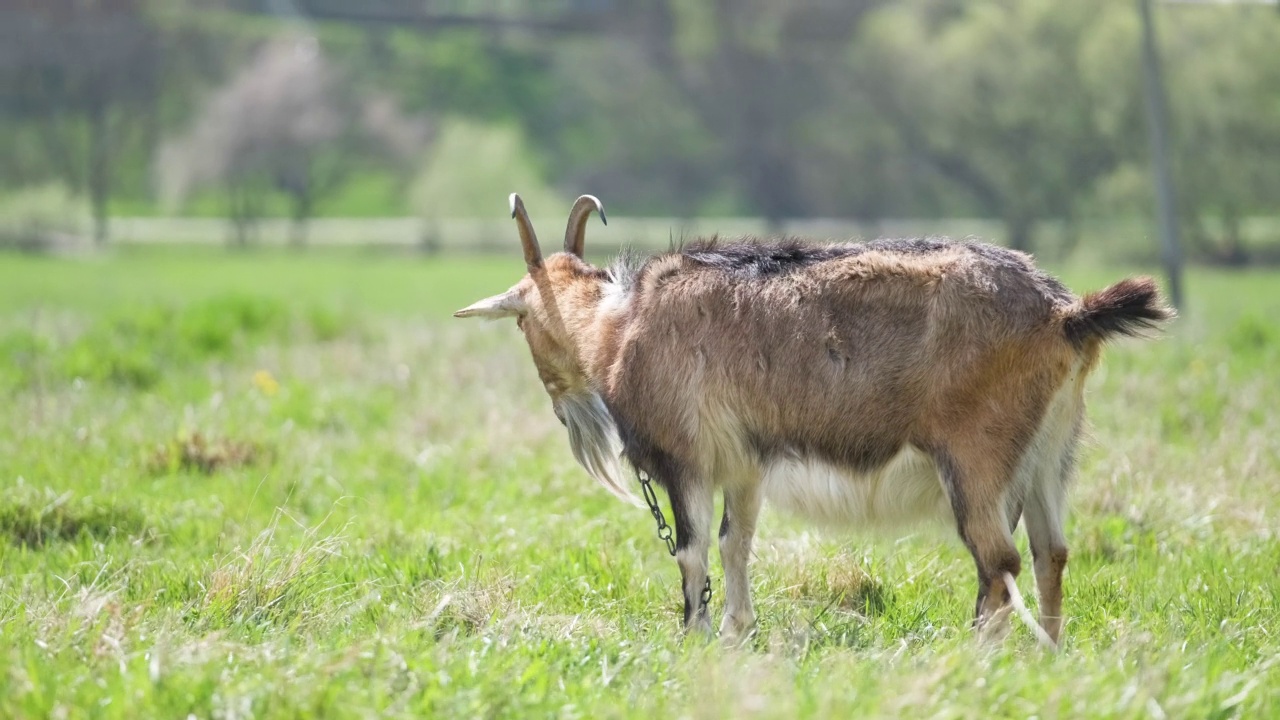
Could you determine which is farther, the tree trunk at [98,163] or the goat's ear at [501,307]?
the tree trunk at [98,163]

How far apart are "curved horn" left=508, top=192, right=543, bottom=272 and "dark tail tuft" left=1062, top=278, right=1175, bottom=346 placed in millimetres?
2353

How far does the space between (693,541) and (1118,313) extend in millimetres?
1877

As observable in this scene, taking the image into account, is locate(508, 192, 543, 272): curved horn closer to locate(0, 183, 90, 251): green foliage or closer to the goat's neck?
the goat's neck

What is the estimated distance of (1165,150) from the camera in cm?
1852

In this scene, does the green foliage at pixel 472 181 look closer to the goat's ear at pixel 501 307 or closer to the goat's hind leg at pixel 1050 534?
the goat's ear at pixel 501 307

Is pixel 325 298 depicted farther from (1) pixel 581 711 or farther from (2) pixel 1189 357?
(1) pixel 581 711

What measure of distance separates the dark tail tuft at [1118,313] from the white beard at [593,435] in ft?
6.84

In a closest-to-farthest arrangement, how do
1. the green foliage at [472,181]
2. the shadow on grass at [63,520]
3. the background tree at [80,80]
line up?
the shadow on grass at [63,520] < the green foliage at [472,181] < the background tree at [80,80]

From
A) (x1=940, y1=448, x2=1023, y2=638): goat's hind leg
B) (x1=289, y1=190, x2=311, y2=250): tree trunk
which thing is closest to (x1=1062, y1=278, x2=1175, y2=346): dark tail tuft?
(x1=940, y1=448, x2=1023, y2=638): goat's hind leg

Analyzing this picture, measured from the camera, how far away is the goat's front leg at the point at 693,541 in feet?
17.8

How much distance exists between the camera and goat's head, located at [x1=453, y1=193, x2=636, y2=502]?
5973 millimetres

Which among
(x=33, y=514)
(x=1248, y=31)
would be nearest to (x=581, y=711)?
(x=33, y=514)

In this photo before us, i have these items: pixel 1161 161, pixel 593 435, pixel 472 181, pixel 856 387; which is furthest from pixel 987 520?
pixel 472 181

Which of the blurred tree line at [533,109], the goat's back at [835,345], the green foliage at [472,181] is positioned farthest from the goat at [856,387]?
the green foliage at [472,181]
